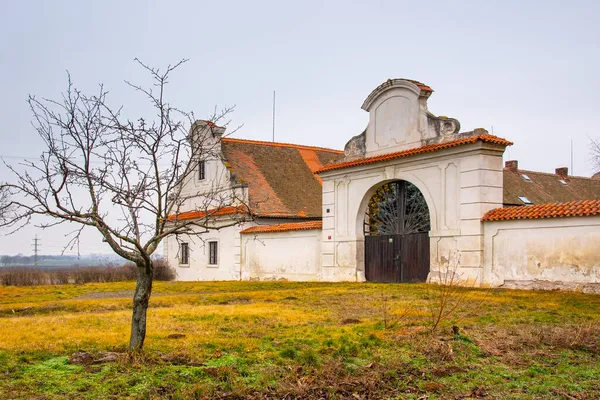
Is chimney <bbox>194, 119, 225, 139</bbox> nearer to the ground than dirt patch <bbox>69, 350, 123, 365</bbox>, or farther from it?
farther from it

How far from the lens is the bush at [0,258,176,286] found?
96.8 feet

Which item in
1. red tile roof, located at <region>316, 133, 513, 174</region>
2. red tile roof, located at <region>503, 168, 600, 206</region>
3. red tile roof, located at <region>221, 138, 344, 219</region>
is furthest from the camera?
red tile roof, located at <region>503, 168, 600, 206</region>

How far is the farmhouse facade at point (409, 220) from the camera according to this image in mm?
17219

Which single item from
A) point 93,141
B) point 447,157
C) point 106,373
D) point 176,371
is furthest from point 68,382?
point 447,157

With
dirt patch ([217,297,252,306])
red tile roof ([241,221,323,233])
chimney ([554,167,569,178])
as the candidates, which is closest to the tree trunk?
dirt patch ([217,297,252,306])

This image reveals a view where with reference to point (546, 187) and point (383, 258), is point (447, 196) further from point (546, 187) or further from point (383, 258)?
point (546, 187)

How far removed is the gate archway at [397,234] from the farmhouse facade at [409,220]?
1.3 inches

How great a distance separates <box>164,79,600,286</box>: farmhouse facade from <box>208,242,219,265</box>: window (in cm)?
14

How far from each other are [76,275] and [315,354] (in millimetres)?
25328

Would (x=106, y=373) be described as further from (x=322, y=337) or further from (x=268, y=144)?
(x=268, y=144)

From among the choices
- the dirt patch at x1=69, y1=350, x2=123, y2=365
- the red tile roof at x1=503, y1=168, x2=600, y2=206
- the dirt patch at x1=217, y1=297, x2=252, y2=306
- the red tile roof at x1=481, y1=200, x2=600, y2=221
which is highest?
the red tile roof at x1=503, y1=168, x2=600, y2=206

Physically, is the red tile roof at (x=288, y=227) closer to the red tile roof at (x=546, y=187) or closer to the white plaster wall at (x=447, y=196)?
the white plaster wall at (x=447, y=196)

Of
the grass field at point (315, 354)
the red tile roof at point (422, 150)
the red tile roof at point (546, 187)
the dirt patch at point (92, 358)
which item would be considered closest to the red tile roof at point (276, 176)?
the red tile roof at point (422, 150)

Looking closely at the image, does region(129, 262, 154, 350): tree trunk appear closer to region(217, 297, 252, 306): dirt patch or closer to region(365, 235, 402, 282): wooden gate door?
region(217, 297, 252, 306): dirt patch
